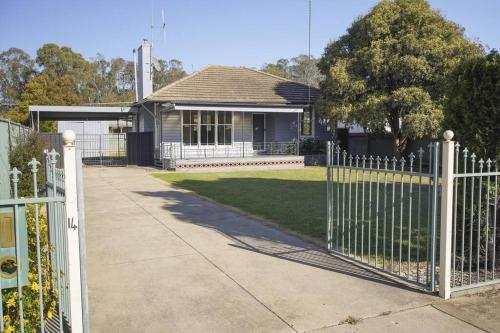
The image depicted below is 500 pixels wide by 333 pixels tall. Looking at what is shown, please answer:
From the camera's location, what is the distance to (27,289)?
13.1ft

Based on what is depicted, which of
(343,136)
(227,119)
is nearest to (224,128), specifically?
(227,119)

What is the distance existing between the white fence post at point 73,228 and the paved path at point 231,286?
728 mm

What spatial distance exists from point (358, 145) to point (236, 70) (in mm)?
8839

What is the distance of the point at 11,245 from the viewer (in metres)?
3.33

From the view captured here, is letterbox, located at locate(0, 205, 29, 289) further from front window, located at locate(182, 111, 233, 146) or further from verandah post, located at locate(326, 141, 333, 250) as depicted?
front window, located at locate(182, 111, 233, 146)

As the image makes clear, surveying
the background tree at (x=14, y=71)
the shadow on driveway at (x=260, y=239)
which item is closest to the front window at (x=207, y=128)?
the shadow on driveway at (x=260, y=239)

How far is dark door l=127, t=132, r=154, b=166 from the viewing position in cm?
2372

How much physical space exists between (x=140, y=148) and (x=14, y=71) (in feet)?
181

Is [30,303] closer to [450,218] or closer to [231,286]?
[231,286]

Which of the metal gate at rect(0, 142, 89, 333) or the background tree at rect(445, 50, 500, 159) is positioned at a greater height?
the background tree at rect(445, 50, 500, 159)

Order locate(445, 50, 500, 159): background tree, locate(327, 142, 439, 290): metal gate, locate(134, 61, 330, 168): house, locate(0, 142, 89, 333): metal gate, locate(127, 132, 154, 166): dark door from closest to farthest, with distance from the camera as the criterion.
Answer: locate(0, 142, 89, 333): metal gate < locate(327, 142, 439, 290): metal gate < locate(445, 50, 500, 159): background tree < locate(134, 61, 330, 168): house < locate(127, 132, 154, 166): dark door

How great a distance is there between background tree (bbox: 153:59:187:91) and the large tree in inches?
2345

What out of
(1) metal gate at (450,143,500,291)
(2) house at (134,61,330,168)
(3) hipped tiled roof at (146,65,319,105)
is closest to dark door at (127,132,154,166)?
(2) house at (134,61,330,168)

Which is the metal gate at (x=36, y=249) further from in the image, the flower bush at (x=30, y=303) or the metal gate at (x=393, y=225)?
the metal gate at (x=393, y=225)
